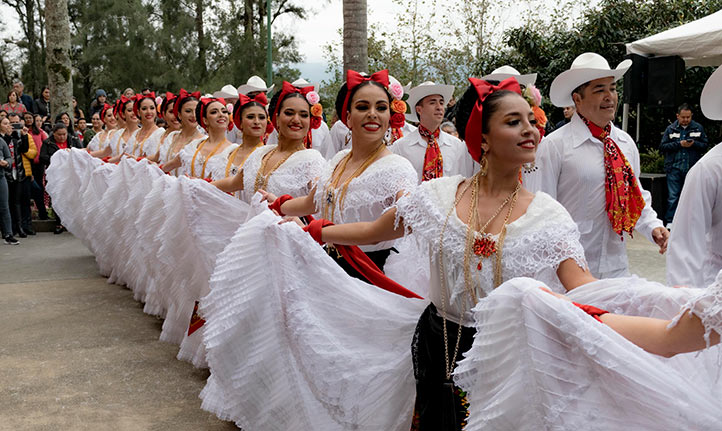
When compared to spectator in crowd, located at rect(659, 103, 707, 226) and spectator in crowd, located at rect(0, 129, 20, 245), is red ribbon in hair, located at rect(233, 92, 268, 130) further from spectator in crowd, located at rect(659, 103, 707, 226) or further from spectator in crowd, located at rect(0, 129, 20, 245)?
spectator in crowd, located at rect(659, 103, 707, 226)

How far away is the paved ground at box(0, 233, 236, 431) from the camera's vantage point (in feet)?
15.5

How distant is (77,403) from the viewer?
4.97m

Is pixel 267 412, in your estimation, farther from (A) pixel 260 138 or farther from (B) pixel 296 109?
(A) pixel 260 138

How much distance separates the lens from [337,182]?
4.26 m

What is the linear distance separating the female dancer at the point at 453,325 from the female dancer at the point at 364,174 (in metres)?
0.53

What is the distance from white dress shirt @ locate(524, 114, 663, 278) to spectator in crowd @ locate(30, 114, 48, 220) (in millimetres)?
11370

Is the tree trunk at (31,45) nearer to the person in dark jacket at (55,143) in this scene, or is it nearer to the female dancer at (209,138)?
the person in dark jacket at (55,143)

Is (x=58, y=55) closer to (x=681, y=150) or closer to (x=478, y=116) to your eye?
(x=681, y=150)

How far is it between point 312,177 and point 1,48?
83.0 feet

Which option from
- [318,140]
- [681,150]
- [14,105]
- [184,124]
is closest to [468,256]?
[184,124]

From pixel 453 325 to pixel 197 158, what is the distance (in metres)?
4.81

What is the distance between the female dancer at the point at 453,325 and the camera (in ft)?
6.70

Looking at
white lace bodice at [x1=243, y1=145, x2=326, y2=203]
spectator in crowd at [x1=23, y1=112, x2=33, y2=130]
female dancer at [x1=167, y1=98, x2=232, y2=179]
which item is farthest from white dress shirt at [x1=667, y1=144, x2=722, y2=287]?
spectator in crowd at [x1=23, y1=112, x2=33, y2=130]

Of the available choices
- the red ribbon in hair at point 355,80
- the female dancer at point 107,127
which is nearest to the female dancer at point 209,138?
the red ribbon in hair at point 355,80
